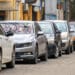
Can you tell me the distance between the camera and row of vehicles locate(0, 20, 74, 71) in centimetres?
1816

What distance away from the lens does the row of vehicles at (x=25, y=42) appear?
18.2 metres

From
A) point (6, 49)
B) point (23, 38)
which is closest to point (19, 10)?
point (23, 38)

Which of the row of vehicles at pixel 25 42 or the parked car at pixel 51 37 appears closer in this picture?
the row of vehicles at pixel 25 42

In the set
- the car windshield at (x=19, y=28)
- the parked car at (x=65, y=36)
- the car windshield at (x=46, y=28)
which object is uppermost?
the car windshield at (x=19, y=28)

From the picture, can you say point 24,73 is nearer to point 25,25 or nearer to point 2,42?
point 2,42

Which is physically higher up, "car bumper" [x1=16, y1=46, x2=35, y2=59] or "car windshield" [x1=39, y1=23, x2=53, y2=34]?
"car windshield" [x1=39, y1=23, x2=53, y2=34]

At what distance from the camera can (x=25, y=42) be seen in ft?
67.7

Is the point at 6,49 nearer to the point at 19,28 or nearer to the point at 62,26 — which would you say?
the point at 19,28

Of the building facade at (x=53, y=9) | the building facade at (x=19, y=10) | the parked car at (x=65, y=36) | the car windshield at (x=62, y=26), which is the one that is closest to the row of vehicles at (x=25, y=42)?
the parked car at (x=65, y=36)

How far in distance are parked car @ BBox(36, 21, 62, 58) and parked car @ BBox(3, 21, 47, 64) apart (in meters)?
2.67

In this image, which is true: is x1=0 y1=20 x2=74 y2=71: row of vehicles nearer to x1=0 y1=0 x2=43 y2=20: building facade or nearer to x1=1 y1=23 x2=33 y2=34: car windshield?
x1=1 y1=23 x2=33 y2=34: car windshield

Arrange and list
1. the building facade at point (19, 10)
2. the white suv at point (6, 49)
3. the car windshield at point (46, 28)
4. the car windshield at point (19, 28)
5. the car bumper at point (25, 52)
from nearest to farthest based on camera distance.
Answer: the white suv at point (6, 49) → the car bumper at point (25, 52) → the car windshield at point (19, 28) → the car windshield at point (46, 28) → the building facade at point (19, 10)

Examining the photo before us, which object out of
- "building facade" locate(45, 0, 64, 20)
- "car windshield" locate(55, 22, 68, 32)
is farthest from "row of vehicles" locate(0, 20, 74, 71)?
"building facade" locate(45, 0, 64, 20)

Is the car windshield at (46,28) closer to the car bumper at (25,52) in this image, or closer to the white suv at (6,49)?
the car bumper at (25,52)
